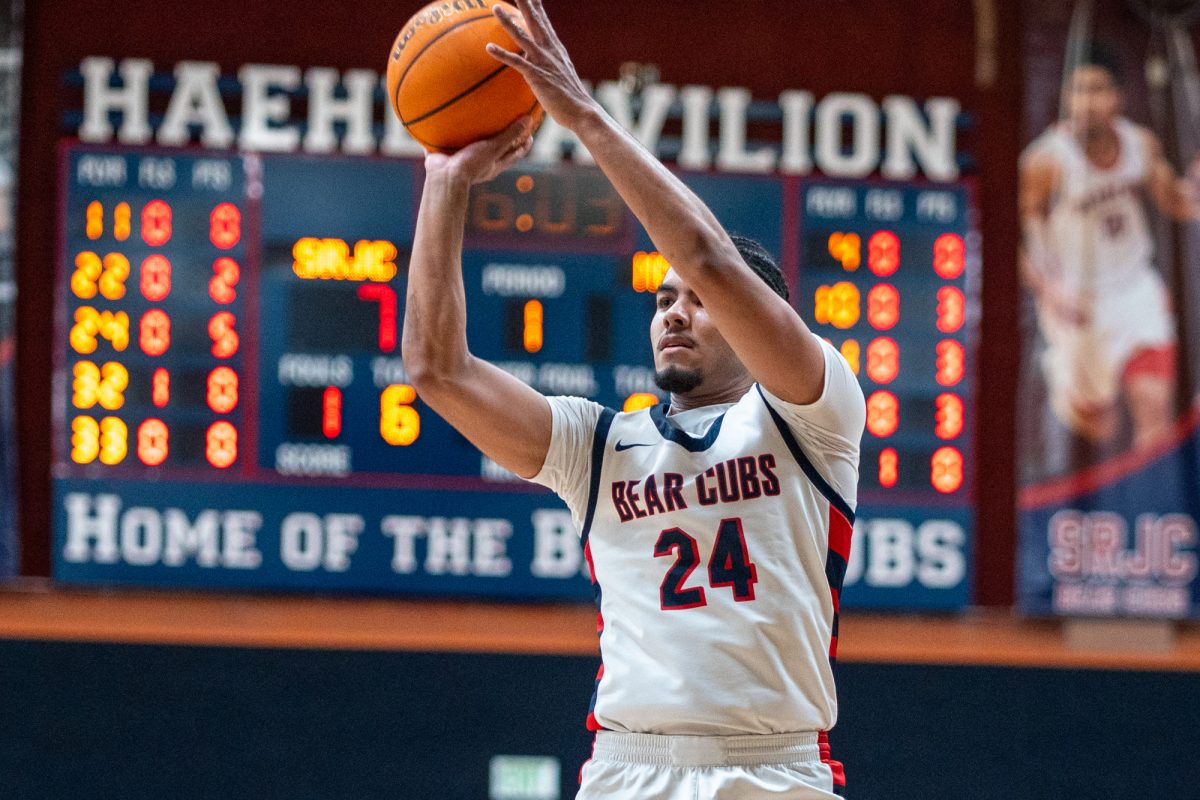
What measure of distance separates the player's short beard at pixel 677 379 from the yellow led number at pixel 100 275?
2.91m

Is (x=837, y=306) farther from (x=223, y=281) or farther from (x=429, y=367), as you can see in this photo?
(x=429, y=367)

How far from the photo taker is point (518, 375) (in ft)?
14.9

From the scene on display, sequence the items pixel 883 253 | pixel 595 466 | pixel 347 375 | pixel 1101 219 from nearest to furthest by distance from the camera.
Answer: pixel 595 466 → pixel 347 375 → pixel 883 253 → pixel 1101 219

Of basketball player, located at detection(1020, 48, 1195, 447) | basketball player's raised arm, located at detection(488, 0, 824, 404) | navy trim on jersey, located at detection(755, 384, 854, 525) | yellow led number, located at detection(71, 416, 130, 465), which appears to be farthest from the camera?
basketball player, located at detection(1020, 48, 1195, 447)

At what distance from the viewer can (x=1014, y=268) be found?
5152mm

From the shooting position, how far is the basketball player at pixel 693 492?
6.33 ft

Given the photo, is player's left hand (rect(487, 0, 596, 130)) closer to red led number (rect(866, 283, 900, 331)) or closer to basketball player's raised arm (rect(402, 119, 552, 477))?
basketball player's raised arm (rect(402, 119, 552, 477))

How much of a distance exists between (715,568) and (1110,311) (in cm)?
315

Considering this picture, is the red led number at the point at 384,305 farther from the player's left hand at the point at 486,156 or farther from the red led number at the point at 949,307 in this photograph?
the player's left hand at the point at 486,156

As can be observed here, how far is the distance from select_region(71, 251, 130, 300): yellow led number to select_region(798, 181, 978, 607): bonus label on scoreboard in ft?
7.57

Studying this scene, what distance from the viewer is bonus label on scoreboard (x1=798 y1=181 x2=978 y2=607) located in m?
4.61

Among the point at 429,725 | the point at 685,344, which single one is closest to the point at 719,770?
the point at 685,344

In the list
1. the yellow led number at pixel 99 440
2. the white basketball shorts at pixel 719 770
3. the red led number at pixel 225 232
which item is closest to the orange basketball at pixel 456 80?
the white basketball shorts at pixel 719 770

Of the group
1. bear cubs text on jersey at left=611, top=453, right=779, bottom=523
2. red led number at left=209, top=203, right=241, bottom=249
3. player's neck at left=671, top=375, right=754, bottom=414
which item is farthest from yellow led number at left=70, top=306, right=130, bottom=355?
bear cubs text on jersey at left=611, top=453, right=779, bottom=523
